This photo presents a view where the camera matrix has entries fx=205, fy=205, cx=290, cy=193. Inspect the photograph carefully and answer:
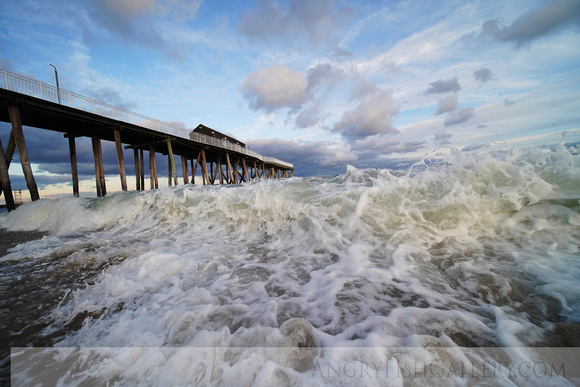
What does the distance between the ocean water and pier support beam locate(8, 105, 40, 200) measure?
22.4 ft

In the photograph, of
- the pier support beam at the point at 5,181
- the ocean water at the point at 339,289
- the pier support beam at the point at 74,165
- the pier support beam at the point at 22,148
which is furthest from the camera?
the pier support beam at the point at 74,165

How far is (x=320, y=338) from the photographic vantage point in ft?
4.79

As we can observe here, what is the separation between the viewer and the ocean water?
4.18 feet

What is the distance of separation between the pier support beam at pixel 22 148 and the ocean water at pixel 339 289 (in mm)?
6842

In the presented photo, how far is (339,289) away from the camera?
2.09 m

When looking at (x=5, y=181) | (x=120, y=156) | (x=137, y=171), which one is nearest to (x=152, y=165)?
(x=137, y=171)

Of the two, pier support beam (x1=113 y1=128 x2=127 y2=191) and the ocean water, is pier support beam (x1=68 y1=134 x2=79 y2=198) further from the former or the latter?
the ocean water

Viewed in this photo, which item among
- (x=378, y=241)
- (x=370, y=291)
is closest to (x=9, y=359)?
(x=370, y=291)

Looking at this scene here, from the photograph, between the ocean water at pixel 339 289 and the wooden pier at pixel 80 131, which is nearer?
the ocean water at pixel 339 289

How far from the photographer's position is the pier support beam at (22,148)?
7.84 metres

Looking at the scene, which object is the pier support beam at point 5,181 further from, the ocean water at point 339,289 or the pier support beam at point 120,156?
the ocean water at point 339,289

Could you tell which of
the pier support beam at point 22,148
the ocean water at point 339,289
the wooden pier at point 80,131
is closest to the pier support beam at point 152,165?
the wooden pier at point 80,131

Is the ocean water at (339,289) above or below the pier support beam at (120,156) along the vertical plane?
below

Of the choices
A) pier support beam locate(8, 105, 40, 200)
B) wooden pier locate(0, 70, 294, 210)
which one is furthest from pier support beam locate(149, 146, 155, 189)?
pier support beam locate(8, 105, 40, 200)
